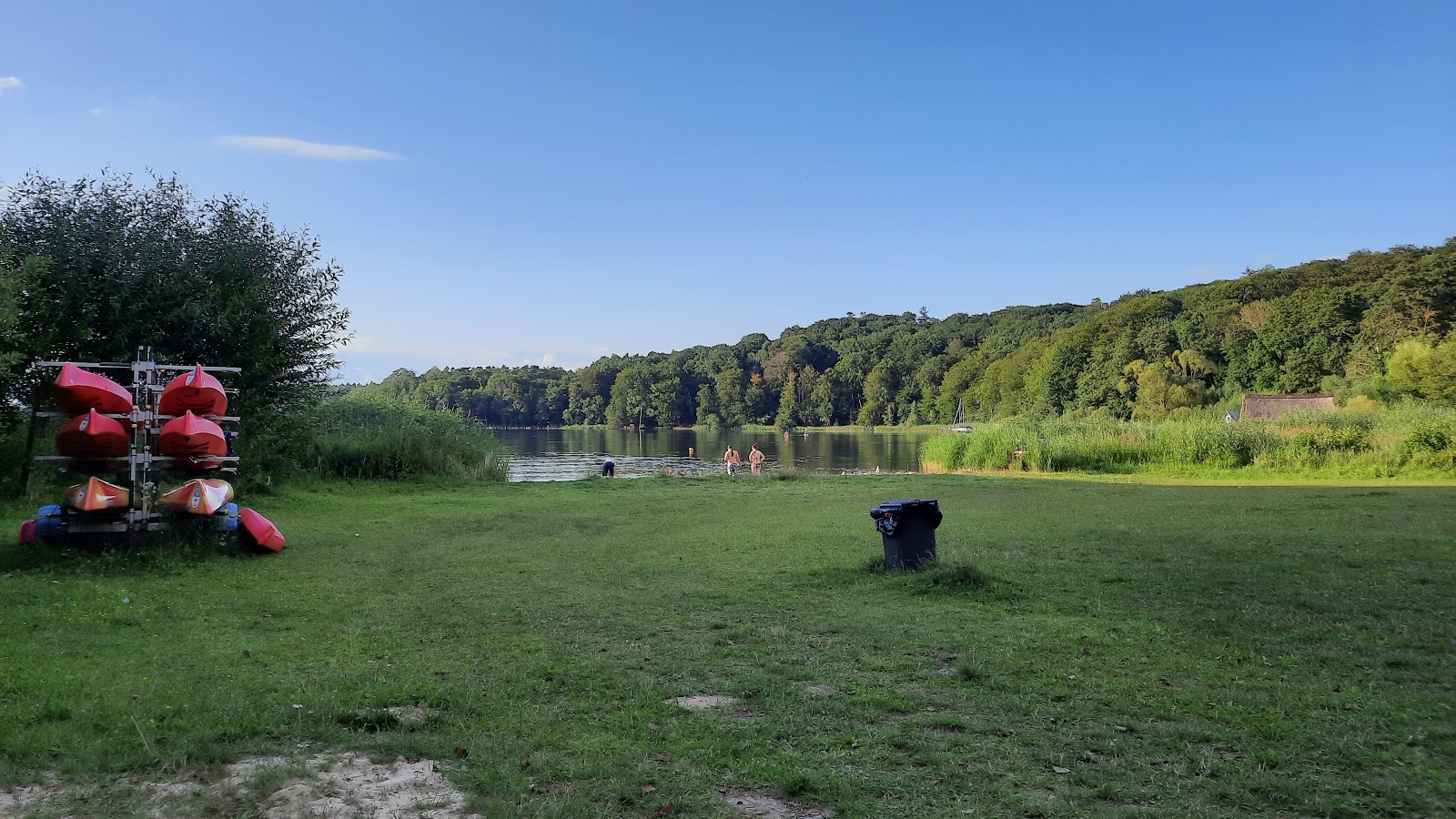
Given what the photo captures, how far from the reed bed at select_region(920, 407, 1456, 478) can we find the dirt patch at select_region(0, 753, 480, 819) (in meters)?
26.2

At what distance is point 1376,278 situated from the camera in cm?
7262

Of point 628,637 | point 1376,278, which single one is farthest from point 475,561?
point 1376,278

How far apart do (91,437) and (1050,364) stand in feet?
299

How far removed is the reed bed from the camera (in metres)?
23.4

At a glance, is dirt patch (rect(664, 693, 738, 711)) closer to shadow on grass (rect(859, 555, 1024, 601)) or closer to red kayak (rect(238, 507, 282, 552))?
shadow on grass (rect(859, 555, 1024, 601))

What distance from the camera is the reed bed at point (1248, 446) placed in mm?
23391

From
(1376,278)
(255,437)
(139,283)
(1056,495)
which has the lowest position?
(1056,495)

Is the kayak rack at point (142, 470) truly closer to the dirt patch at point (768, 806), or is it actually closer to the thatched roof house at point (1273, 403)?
the dirt patch at point (768, 806)

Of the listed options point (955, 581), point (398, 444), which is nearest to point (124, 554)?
point (955, 581)

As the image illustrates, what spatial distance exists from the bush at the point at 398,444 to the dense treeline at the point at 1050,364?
8.97m

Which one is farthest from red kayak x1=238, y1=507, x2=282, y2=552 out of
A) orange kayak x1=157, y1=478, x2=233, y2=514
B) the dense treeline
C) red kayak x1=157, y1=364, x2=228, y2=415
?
the dense treeline

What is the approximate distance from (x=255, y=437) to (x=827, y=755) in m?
17.3

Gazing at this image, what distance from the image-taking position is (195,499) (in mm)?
10461

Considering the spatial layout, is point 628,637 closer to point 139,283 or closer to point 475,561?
point 475,561
